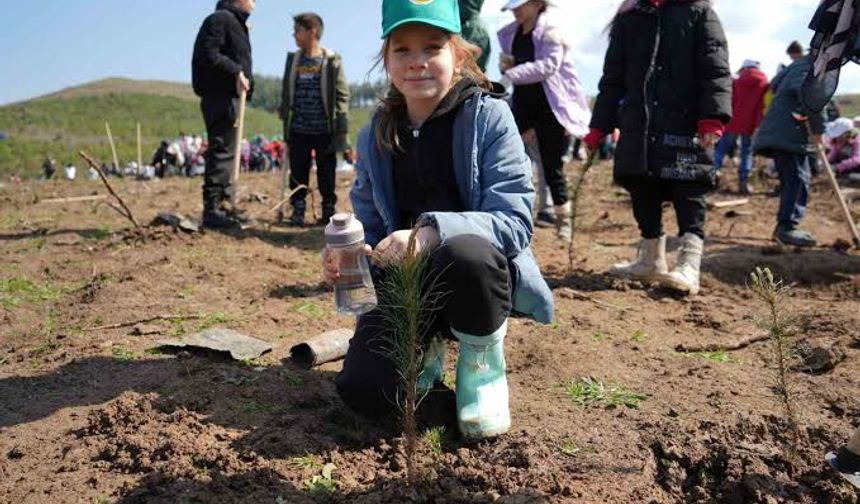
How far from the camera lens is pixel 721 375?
2.82 m

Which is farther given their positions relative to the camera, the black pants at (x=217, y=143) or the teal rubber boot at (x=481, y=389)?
the black pants at (x=217, y=143)

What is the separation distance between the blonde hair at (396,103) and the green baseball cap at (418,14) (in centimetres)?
15

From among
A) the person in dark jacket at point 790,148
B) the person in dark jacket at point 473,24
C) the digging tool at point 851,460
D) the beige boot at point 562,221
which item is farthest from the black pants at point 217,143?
the digging tool at point 851,460

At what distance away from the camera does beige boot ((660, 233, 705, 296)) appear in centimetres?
407

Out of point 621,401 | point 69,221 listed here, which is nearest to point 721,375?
point 621,401

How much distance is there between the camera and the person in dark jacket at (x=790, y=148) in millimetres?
5906

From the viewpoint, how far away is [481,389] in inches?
87.5

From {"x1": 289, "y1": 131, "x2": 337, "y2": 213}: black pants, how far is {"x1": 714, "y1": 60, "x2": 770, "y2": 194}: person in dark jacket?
594cm

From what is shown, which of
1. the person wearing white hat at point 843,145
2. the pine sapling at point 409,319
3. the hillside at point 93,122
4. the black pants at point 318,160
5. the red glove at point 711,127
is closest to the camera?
the pine sapling at point 409,319

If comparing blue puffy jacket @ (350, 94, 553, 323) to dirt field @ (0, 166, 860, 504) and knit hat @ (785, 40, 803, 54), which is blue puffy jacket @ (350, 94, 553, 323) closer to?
dirt field @ (0, 166, 860, 504)

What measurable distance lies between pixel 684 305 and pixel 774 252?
180 centimetres

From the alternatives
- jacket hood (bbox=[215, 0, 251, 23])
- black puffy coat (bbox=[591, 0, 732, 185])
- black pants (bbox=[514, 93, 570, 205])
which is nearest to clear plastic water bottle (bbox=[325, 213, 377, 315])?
black puffy coat (bbox=[591, 0, 732, 185])

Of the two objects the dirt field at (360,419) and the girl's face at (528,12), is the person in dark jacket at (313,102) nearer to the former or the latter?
the girl's face at (528,12)

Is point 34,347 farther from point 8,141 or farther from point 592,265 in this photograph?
point 8,141
